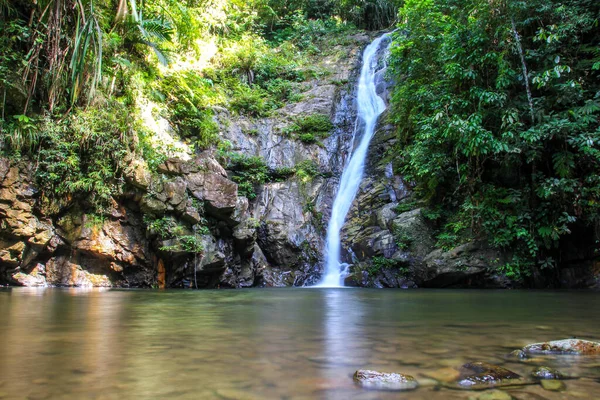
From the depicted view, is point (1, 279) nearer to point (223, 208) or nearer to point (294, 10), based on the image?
point (223, 208)

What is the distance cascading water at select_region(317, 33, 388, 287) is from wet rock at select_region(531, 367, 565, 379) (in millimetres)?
8577

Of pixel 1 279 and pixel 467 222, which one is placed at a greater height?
pixel 467 222

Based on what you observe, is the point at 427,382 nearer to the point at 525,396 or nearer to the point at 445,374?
the point at 445,374

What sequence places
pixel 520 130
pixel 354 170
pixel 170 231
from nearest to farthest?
1. pixel 520 130
2. pixel 170 231
3. pixel 354 170

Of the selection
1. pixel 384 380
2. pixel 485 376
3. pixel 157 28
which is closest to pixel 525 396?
pixel 485 376

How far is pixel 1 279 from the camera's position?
8.06 metres

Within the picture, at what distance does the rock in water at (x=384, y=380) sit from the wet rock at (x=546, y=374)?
604 millimetres

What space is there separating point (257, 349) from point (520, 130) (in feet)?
27.1

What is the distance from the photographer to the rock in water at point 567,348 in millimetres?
2269

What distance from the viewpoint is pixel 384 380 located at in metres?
1.77

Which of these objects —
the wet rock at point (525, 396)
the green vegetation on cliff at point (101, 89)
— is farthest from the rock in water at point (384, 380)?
the green vegetation on cliff at point (101, 89)

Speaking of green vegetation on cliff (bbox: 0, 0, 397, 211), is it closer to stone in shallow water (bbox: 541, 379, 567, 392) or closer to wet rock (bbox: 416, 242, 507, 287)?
wet rock (bbox: 416, 242, 507, 287)

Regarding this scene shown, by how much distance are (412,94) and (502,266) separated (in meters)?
5.63

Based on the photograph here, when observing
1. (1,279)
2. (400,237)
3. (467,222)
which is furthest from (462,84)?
(1,279)
